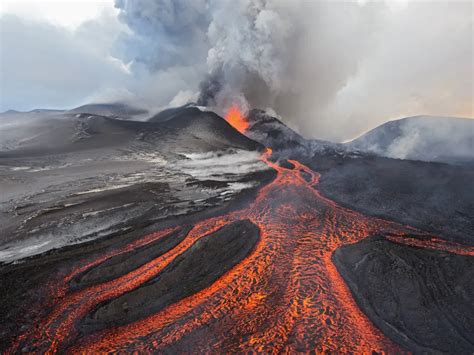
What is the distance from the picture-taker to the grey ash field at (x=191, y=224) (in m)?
5.30

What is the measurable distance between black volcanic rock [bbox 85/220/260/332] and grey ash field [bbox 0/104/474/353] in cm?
3

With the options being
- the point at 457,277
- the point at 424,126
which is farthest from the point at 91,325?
the point at 424,126

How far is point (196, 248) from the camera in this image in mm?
7504

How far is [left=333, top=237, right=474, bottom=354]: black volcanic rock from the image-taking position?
4.71 metres

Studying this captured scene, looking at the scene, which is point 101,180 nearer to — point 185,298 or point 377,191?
point 185,298

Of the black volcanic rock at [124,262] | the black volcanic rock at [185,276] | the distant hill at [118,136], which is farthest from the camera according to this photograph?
the distant hill at [118,136]

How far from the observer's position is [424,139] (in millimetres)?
35094

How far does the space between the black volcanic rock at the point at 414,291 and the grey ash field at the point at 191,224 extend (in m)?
0.03

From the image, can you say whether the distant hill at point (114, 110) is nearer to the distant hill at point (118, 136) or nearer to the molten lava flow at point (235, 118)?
the distant hill at point (118, 136)

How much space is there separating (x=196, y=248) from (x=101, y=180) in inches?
345

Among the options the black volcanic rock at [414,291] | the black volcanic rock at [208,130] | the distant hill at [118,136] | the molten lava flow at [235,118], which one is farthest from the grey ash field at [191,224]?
the molten lava flow at [235,118]

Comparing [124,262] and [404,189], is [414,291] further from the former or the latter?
[404,189]

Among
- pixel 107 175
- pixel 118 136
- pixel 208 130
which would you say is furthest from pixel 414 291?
pixel 118 136

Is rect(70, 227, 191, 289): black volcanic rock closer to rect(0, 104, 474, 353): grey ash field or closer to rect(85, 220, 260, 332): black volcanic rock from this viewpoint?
rect(0, 104, 474, 353): grey ash field
